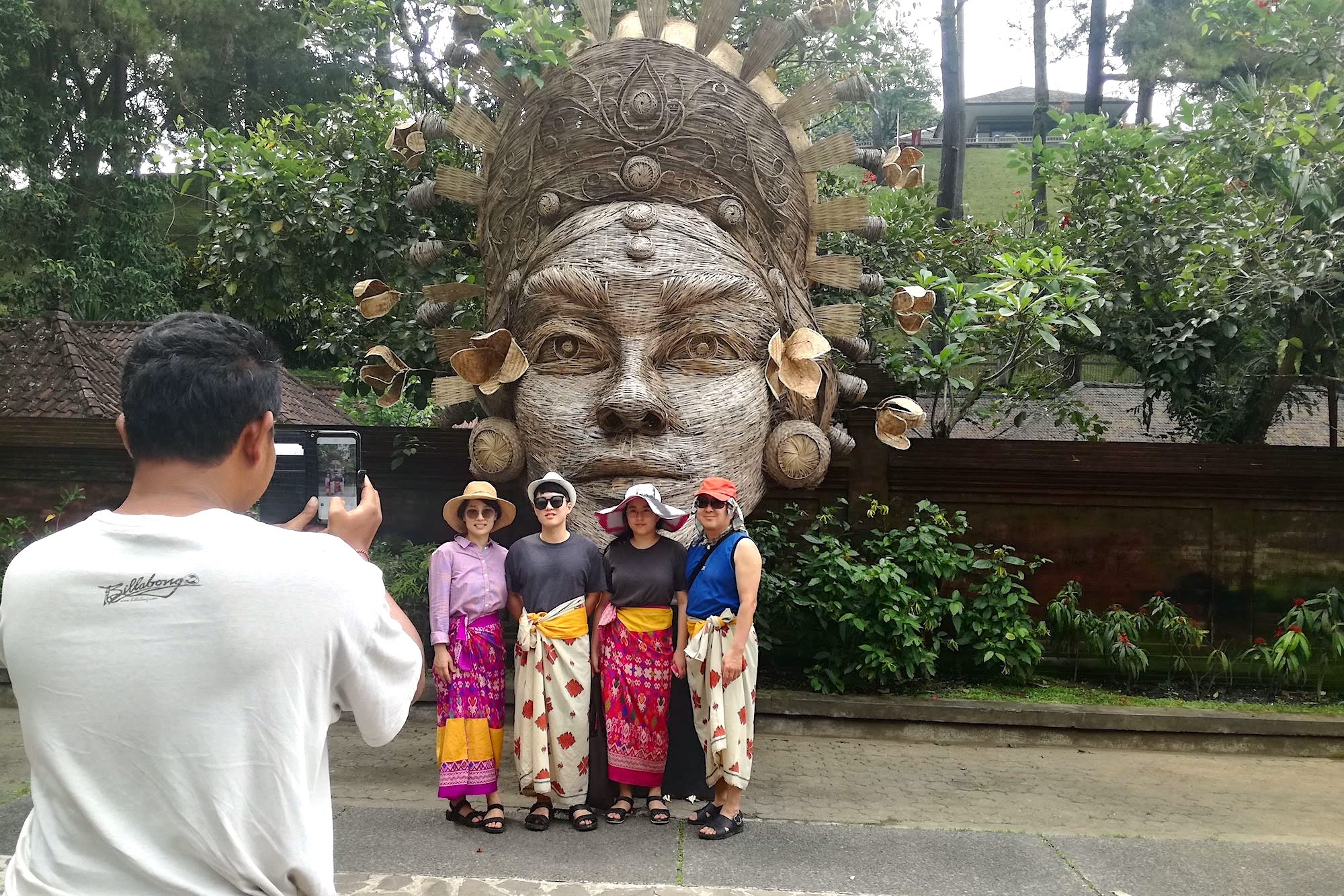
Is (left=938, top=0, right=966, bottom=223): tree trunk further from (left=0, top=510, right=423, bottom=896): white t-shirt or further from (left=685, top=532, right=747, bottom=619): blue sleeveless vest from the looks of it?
(left=0, top=510, right=423, bottom=896): white t-shirt

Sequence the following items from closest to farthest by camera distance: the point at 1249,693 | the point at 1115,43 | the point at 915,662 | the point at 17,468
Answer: the point at 915,662 < the point at 1249,693 < the point at 17,468 < the point at 1115,43

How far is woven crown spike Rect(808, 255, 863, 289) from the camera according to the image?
5.34 meters

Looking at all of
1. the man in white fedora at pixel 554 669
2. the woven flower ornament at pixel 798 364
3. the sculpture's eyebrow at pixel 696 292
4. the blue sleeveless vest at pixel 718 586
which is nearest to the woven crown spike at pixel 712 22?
the sculpture's eyebrow at pixel 696 292

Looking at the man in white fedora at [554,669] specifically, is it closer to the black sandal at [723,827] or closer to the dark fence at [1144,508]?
the black sandal at [723,827]

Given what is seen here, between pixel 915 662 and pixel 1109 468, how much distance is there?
1937mm

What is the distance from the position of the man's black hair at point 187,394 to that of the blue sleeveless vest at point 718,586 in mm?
2718

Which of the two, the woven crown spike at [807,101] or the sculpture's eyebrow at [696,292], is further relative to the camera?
the woven crown spike at [807,101]

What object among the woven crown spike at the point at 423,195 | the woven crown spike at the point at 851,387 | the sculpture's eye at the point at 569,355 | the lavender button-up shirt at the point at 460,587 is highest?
the woven crown spike at the point at 423,195

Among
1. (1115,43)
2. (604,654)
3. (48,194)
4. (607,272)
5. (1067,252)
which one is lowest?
(604,654)

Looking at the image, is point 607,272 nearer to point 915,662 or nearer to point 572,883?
point 572,883

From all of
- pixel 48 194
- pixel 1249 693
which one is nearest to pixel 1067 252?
pixel 1249 693

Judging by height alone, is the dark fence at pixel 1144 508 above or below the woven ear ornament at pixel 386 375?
below

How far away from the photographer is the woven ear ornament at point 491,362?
4652 millimetres

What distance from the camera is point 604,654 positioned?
4246mm
